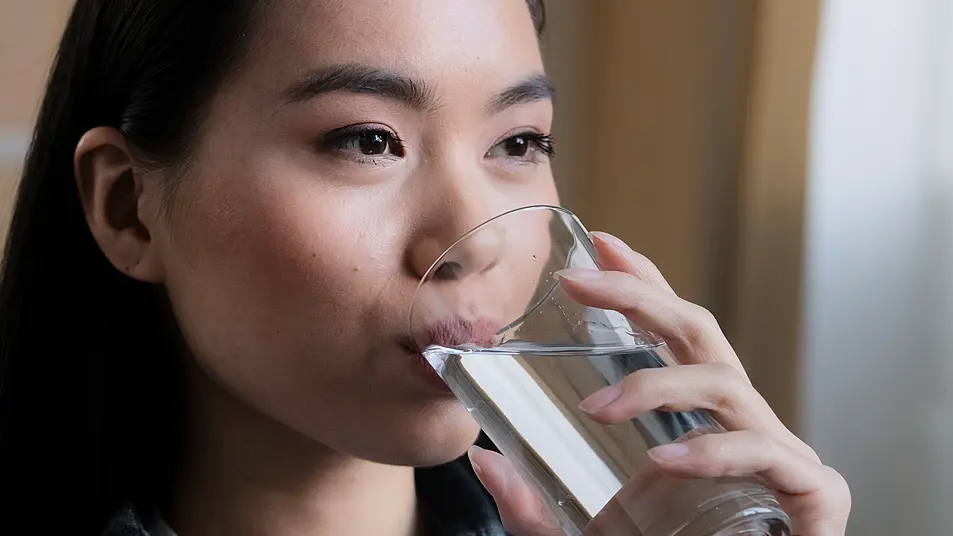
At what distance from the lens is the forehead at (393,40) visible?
2.44 feet

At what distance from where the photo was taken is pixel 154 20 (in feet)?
2.74

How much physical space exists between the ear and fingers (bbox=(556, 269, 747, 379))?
0.40 metres

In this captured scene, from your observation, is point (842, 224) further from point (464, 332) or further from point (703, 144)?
point (464, 332)

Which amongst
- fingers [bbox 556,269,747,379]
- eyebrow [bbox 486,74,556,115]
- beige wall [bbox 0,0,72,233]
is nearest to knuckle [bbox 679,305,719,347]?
fingers [bbox 556,269,747,379]

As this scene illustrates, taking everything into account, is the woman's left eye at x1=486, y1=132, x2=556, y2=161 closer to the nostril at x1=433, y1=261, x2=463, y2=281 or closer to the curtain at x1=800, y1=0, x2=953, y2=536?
the nostril at x1=433, y1=261, x2=463, y2=281

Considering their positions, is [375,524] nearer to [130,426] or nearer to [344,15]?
[130,426]

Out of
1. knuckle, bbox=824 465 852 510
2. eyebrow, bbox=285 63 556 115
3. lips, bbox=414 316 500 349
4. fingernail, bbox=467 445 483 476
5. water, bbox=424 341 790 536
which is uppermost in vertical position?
eyebrow, bbox=285 63 556 115

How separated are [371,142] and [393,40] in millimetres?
77

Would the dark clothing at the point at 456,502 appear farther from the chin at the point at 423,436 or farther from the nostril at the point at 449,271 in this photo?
the nostril at the point at 449,271

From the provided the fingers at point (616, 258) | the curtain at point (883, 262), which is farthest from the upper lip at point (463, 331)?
the curtain at point (883, 262)

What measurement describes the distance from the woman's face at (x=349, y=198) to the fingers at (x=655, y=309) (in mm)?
132

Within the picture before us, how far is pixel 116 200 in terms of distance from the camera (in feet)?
2.84

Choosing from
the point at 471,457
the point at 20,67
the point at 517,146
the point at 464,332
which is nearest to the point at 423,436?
the point at 471,457

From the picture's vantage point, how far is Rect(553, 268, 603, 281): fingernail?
2.05ft
